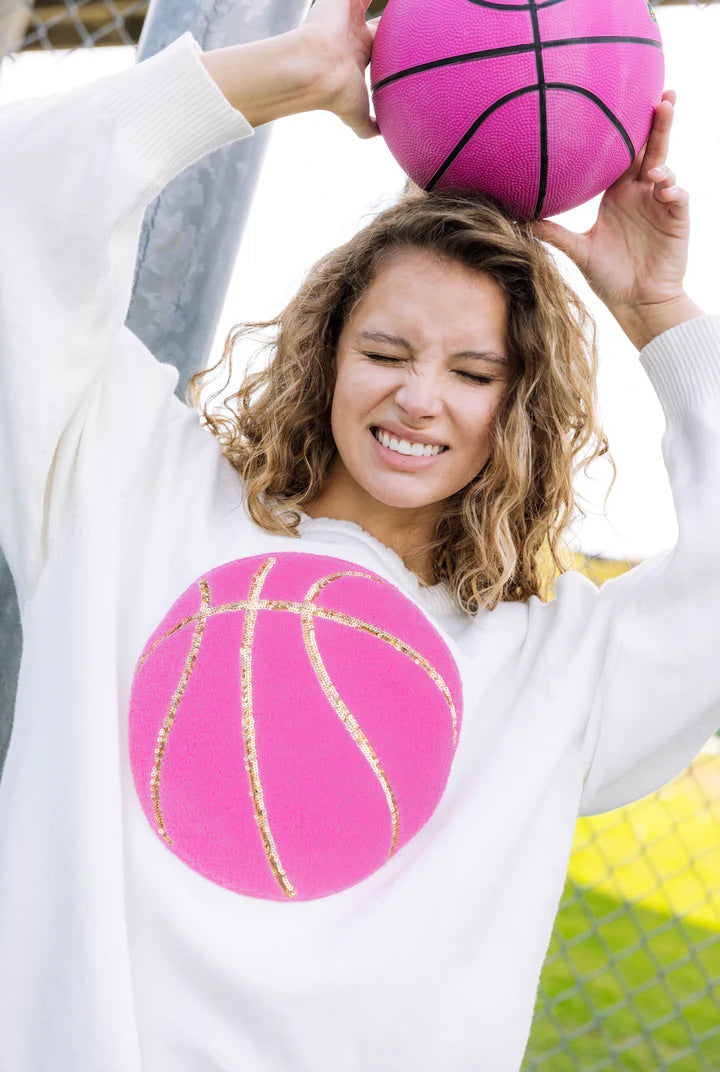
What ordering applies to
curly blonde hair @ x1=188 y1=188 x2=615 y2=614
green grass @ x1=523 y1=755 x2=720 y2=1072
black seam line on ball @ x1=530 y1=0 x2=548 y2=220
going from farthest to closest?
1. green grass @ x1=523 y1=755 x2=720 y2=1072
2. curly blonde hair @ x1=188 y1=188 x2=615 y2=614
3. black seam line on ball @ x1=530 y1=0 x2=548 y2=220

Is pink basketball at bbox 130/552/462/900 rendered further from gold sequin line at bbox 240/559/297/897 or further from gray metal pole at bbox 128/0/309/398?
gray metal pole at bbox 128/0/309/398

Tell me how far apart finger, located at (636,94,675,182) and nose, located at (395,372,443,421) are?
0.52m

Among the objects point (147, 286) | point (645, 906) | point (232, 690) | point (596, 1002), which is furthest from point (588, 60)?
point (645, 906)

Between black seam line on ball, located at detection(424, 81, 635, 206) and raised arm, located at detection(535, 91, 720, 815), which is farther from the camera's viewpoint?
raised arm, located at detection(535, 91, 720, 815)

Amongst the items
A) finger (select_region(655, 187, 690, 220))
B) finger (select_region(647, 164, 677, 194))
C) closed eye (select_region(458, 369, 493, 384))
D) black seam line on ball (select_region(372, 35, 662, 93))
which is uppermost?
black seam line on ball (select_region(372, 35, 662, 93))

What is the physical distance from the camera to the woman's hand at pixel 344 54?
169 centimetres

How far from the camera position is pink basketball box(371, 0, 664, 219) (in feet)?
5.17

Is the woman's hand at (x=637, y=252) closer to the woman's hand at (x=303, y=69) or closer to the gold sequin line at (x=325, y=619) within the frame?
the woman's hand at (x=303, y=69)

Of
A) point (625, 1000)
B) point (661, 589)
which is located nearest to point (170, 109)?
point (661, 589)

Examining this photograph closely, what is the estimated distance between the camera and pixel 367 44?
5.84 feet

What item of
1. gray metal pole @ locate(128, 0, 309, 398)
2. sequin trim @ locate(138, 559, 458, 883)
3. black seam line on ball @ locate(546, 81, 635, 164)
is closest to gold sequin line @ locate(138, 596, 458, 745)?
sequin trim @ locate(138, 559, 458, 883)

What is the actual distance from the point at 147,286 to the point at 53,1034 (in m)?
1.16

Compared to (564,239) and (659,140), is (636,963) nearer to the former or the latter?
(564,239)

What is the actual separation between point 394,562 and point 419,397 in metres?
0.31
